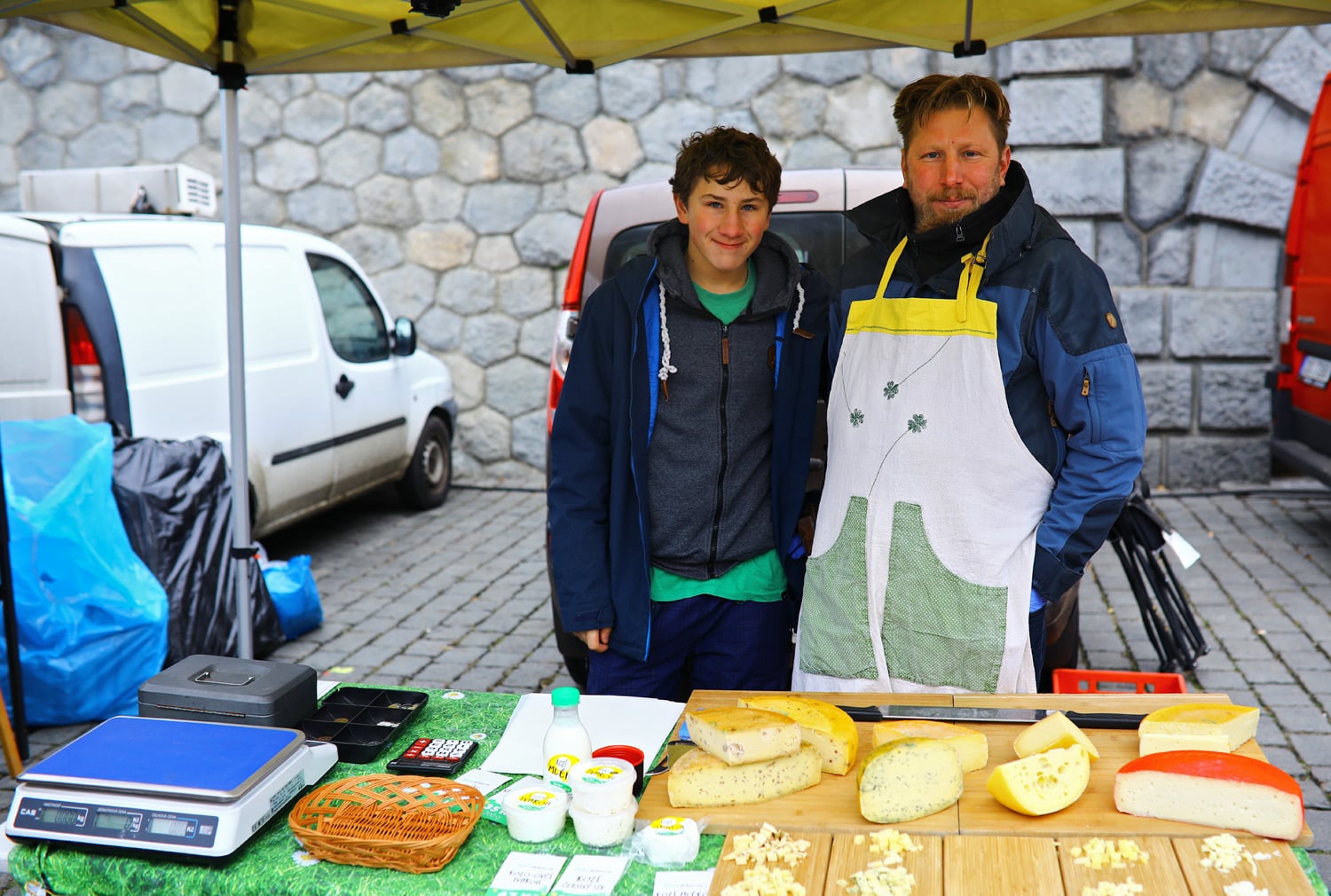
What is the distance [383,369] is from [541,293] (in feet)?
6.19

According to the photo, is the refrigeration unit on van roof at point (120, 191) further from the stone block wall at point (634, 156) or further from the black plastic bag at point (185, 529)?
the black plastic bag at point (185, 529)

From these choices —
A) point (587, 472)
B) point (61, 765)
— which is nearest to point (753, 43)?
point (587, 472)

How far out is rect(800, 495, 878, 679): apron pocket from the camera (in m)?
2.58

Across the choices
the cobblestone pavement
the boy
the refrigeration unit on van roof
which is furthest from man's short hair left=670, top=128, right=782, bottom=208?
the refrigeration unit on van roof

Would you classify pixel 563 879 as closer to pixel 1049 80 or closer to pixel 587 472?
pixel 587 472

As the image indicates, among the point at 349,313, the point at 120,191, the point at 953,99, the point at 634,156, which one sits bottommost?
the point at 349,313

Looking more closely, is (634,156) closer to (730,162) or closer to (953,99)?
(730,162)

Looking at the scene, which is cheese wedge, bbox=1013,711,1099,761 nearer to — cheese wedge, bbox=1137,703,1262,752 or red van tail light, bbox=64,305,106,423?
cheese wedge, bbox=1137,703,1262,752

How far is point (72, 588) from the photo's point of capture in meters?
4.31

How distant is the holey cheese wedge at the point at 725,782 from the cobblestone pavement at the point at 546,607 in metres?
2.17

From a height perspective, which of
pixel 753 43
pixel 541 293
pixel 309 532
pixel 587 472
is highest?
pixel 753 43

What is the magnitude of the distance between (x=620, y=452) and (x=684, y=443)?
6.1 inches

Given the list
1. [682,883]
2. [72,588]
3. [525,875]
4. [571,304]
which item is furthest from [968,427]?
[72,588]

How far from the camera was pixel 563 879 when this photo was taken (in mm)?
1660
